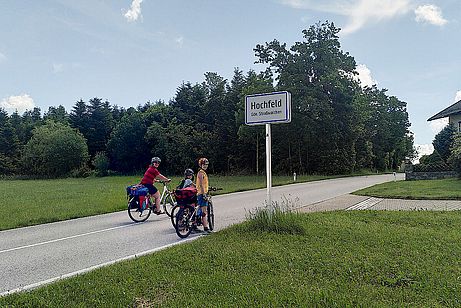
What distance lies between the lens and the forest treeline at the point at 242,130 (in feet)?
140

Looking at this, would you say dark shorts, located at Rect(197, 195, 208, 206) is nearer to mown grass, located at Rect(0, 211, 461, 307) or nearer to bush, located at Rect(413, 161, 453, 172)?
mown grass, located at Rect(0, 211, 461, 307)

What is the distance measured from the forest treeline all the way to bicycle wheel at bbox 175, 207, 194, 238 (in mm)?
32927

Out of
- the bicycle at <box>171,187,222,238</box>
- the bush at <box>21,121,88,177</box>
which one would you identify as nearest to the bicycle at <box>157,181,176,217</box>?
the bicycle at <box>171,187,222,238</box>

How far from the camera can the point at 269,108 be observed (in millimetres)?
8406

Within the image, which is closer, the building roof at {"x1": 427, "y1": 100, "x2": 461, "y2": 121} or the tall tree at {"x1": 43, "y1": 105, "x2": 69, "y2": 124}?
the building roof at {"x1": 427, "y1": 100, "x2": 461, "y2": 121}

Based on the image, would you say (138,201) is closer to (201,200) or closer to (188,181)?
(188,181)

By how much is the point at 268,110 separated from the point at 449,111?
36781mm

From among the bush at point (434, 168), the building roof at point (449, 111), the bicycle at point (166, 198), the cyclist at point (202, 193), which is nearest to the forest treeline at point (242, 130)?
the building roof at point (449, 111)

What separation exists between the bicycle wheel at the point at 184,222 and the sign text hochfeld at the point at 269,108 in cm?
237

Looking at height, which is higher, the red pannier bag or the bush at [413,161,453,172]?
the bush at [413,161,453,172]

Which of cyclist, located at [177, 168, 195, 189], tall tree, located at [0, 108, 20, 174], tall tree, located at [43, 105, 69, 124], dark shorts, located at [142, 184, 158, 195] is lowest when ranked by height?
dark shorts, located at [142, 184, 158, 195]

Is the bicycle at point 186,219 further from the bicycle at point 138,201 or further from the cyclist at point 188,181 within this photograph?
the bicycle at point 138,201

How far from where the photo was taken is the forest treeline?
42.7 meters

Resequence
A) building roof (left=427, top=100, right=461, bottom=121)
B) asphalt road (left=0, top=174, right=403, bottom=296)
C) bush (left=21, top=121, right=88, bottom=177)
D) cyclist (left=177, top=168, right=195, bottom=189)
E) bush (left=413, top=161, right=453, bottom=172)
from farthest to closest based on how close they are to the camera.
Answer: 1. bush (left=21, top=121, right=88, bottom=177)
2. building roof (left=427, top=100, right=461, bottom=121)
3. bush (left=413, top=161, right=453, bottom=172)
4. cyclist (left=177, top=168, right=195, bottom=189)
5. asphalt road (left=0, top=174, right=403, bottom=296)
